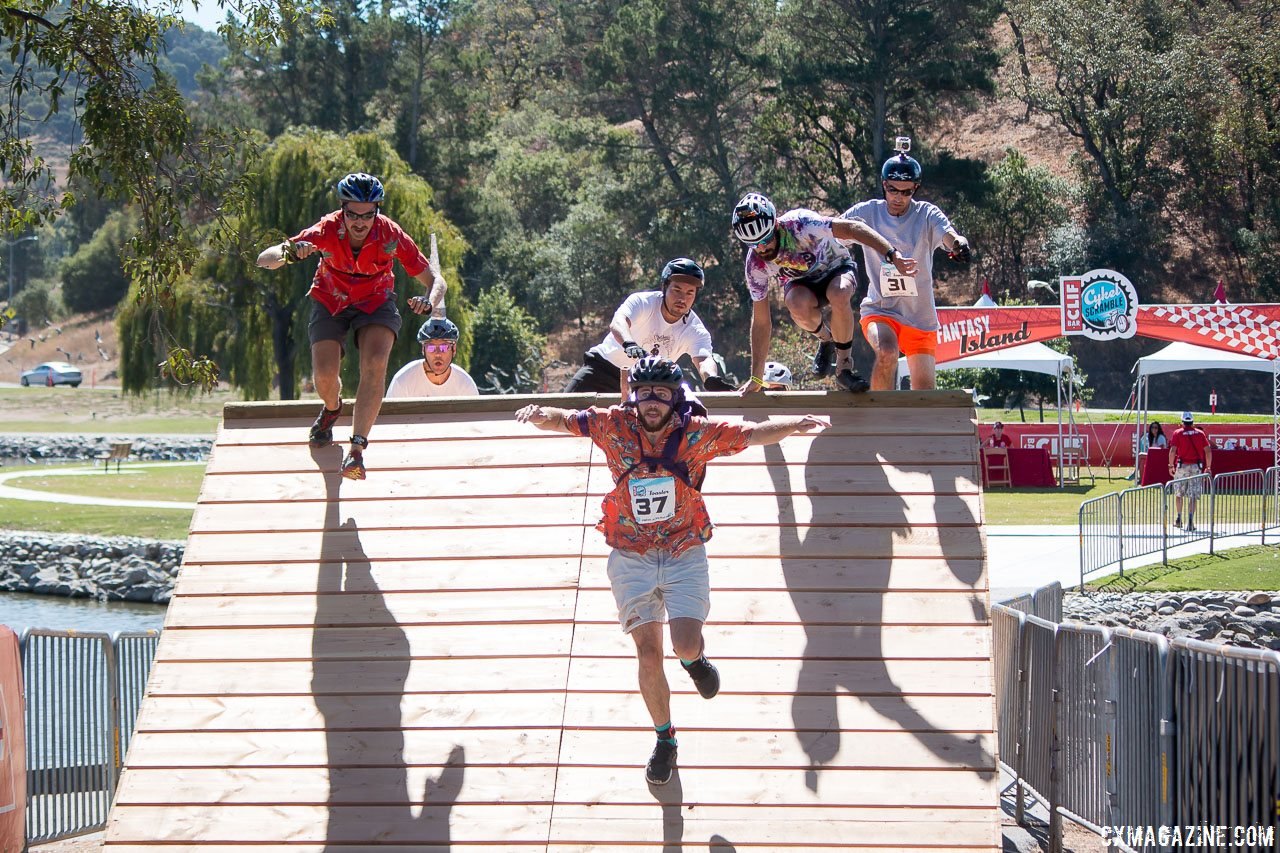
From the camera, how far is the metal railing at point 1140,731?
554 cm

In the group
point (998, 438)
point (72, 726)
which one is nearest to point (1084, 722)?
point (72, 726)

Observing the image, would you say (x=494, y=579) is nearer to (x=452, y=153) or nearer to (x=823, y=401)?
(x=823, y=401)

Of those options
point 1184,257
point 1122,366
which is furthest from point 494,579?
point 1184,257

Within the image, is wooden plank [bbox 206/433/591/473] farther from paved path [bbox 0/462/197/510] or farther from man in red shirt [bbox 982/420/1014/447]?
man in red shirt [bbox 982/420/1014/447]

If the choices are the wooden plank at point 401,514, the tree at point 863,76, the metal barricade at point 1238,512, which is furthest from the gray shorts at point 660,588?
the tree at point 863,76

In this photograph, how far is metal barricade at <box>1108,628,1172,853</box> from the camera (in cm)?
629

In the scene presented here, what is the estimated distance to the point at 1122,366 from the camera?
54062 mm

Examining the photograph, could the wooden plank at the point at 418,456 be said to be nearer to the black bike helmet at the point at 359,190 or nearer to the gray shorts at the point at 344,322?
the gray shorts at the point at 344,322

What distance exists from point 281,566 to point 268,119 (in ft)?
211

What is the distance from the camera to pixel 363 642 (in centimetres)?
728

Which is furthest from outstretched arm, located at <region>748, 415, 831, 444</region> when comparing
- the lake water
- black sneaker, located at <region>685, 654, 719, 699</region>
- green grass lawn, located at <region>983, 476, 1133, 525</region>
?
the lake water

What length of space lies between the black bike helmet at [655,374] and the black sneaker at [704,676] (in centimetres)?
126

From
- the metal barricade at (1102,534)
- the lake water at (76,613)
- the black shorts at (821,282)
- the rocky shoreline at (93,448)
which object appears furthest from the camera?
the rocky shoreline at (93,448)

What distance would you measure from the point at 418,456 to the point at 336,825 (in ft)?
8.83
